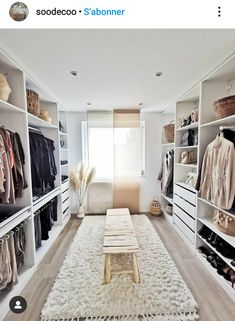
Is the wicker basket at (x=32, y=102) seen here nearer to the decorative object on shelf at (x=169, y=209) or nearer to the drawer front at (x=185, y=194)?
the drawer front at (x=185, y=194)

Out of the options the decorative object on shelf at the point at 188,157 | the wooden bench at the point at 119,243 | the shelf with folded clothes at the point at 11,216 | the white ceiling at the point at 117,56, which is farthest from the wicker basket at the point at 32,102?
the decorative object on shelf at the point at 188,157

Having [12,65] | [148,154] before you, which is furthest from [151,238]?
[12,65]

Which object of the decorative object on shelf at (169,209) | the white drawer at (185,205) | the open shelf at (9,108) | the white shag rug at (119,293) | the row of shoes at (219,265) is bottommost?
the white shag rug at (119,293)

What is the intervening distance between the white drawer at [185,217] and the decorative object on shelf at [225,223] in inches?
17.6

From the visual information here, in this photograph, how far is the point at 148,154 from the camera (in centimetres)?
380

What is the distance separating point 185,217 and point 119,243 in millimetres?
1184

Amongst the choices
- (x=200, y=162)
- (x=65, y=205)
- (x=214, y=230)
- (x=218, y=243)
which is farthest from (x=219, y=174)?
(x=65, y=205)

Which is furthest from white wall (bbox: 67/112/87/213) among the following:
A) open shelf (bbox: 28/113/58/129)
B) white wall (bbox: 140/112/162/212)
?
white wall (bbox: 140/112/162/212)

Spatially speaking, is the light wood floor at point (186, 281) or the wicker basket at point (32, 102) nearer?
the light wood floor at point (186, 281)

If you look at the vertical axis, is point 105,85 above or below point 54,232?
above

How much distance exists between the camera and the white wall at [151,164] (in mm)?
3770

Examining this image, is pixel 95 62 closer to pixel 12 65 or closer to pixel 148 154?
pixel 12 65

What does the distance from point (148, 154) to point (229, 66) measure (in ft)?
7.51
